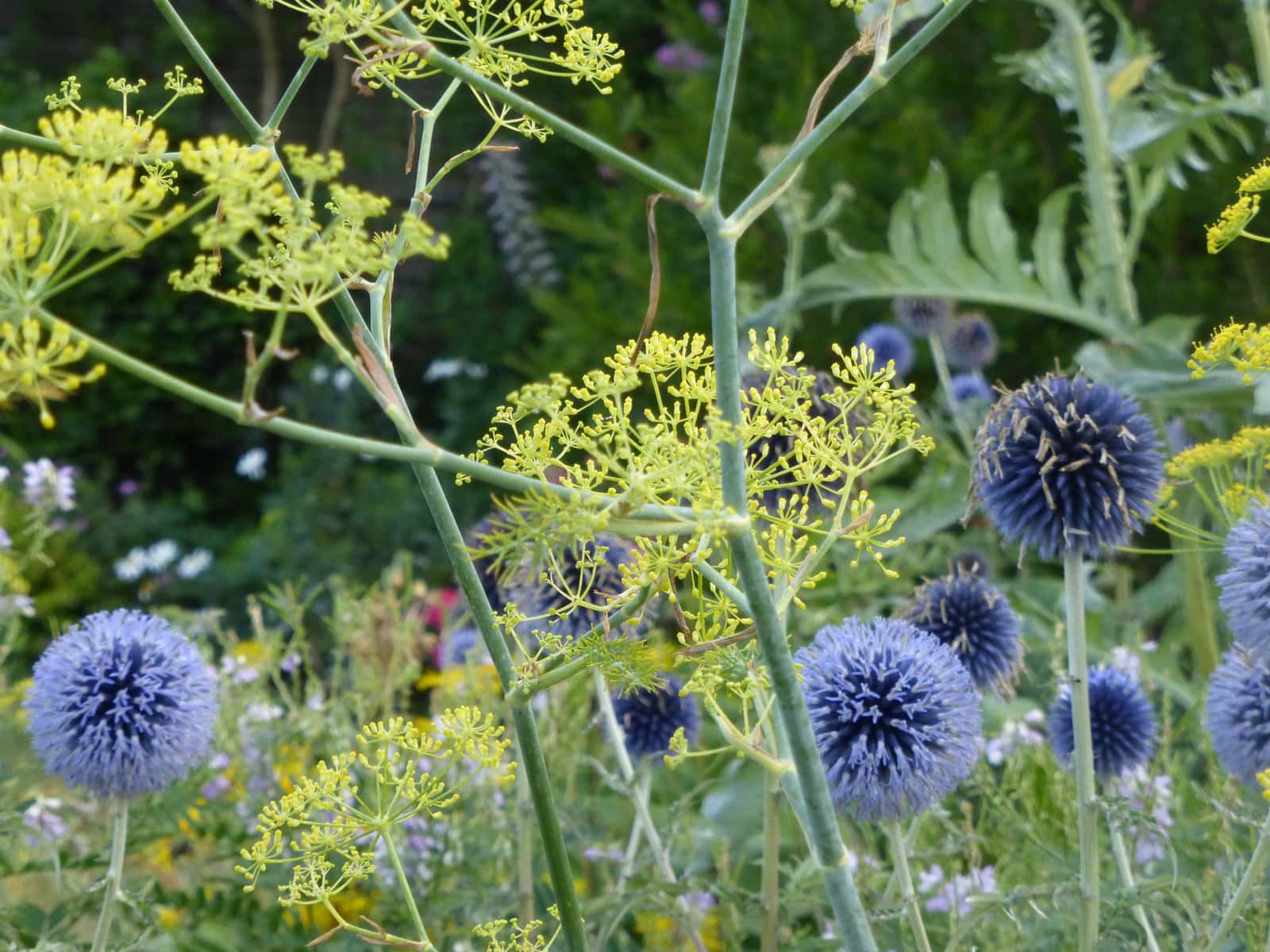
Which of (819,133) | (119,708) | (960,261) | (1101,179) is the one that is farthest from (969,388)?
(819,133)

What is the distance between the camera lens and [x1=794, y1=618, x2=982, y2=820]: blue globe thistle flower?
1.21 m

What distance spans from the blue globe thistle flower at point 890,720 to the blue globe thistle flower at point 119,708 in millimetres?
749

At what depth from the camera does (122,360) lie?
0.62 meters

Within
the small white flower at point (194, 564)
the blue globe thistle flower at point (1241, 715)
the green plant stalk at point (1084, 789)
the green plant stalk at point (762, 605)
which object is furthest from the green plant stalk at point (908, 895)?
the small white flower at point (194, 564)

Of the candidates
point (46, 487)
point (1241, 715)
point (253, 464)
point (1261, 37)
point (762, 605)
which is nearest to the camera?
point (762, 605)

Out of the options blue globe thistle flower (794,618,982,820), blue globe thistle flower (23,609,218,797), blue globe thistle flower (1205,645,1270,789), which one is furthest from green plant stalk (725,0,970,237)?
blue globe thistle flower (23,609,218,797)

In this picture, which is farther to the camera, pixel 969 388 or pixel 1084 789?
pixel 969 388

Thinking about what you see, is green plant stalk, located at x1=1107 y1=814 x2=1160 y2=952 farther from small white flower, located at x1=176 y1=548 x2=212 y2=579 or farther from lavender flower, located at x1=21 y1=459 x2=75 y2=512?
small white flower, located at x1=176 y1=548 x2=212 y2=579

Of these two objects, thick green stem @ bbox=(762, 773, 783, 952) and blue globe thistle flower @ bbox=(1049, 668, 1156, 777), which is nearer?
thick green stem @ bbox=(762, 773, 783, 952)

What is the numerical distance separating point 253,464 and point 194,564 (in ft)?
1.82

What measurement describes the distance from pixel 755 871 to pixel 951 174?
265cm

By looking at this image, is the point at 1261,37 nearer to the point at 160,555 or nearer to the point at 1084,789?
the point at 1084,789

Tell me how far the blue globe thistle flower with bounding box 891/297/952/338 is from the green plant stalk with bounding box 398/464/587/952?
255cm

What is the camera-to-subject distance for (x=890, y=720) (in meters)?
1.22
